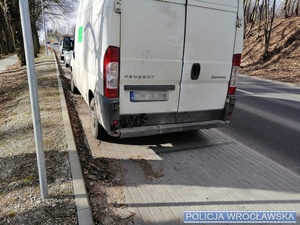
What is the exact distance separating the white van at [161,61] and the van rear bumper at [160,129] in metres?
0.02

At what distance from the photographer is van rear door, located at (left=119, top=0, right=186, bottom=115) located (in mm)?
3430

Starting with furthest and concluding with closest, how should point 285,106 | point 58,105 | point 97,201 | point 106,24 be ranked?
point 285,106, point 58,105, point 106,24, point 97,201

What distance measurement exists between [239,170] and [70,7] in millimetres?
32148

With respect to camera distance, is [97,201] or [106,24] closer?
[97,201]

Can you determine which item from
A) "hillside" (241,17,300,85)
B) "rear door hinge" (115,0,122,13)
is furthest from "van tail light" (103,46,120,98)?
"hillside" (241,17,300,85)

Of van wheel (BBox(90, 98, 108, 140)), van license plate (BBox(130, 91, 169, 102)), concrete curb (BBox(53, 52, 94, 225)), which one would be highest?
van license plate (BBox(130, 91, 169, 102))

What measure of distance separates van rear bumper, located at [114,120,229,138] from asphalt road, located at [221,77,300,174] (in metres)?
1.09

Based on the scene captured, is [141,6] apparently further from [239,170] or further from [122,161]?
[239,170]

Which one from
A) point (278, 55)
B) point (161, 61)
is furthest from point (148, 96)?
point (278, 55)

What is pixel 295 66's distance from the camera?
16.0m

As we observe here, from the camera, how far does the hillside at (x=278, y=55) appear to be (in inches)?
614

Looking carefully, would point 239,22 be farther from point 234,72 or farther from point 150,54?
point 150,54

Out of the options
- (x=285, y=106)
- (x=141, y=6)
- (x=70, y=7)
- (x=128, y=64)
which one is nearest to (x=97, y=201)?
(x=128, y=64)

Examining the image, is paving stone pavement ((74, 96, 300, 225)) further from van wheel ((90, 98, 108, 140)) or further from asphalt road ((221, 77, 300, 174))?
asphalt road ((221, 77, 300, 174))
